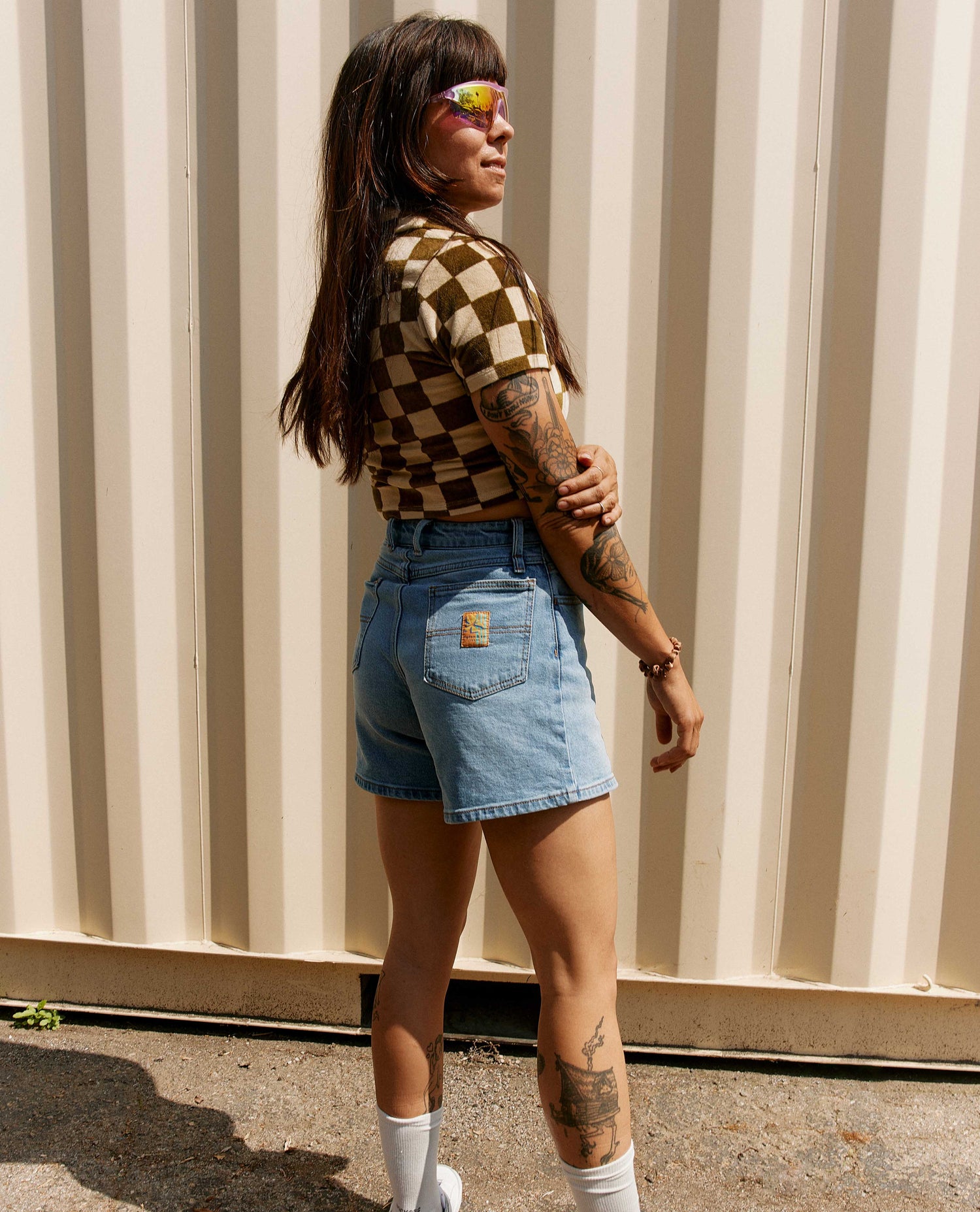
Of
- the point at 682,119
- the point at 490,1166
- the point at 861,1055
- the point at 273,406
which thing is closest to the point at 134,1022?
the point at 490,1166

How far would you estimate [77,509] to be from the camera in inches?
95.7

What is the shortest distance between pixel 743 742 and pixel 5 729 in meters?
1.95

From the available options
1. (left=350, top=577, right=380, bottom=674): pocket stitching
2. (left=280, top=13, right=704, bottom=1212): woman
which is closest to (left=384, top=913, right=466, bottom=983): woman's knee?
(left=280, top=13, right=704, bottom=1212): woman

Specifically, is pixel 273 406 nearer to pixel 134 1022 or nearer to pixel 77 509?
pixel 77 509

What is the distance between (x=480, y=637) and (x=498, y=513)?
19 centimetres

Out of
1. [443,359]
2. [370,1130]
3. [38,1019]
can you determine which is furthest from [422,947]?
[38,1019]

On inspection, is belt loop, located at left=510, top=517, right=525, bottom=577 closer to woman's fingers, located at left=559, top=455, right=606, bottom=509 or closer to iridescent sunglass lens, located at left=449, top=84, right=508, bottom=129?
woman's fingers, located at left=559, top=455, right=606, bottom=509

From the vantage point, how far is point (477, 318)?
4.14 ft

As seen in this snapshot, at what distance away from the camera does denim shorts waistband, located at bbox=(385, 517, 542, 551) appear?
1.37 meters

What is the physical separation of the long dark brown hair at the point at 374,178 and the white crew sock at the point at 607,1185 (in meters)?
1.19

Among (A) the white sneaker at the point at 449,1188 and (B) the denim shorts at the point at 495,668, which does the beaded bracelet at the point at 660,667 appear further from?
(A) the white sneaker at the point at 449,1188

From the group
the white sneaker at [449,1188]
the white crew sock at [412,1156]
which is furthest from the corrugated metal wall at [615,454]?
the white crew sock at [412,1156]

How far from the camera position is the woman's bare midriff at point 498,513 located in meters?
1.37

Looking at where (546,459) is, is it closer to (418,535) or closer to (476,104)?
(418,535)
